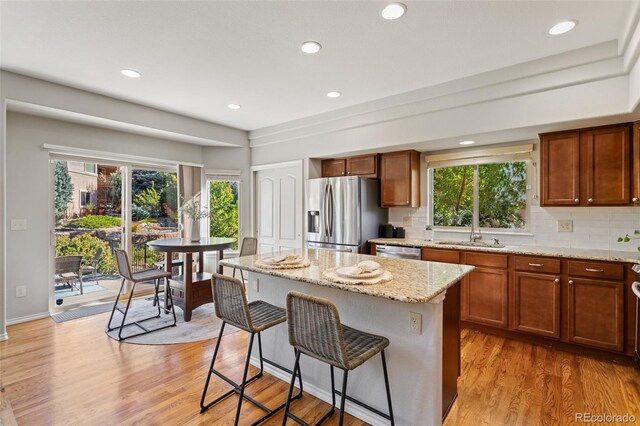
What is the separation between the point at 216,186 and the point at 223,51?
124 inches

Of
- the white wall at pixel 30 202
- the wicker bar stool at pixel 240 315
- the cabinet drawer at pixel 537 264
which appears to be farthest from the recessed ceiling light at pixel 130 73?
the cabinet drawer at pixel 537 264

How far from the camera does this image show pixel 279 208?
536cm

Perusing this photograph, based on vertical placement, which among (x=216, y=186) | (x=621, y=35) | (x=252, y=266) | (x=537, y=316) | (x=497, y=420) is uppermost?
(x=621, y=35)

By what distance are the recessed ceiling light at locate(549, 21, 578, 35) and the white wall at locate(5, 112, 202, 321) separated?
5.21 meters

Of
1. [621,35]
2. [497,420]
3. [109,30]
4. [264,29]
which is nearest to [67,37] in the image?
[109,30]

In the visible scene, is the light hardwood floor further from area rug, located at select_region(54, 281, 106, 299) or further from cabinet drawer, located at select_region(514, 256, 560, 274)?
area rug, located at select_region(54, 281, 106, 299)

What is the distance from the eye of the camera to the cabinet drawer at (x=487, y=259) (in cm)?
324

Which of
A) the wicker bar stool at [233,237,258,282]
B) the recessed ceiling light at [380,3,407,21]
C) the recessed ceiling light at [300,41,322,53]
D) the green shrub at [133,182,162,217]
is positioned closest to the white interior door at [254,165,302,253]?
the wicker bar stool at [233,237,258,282]

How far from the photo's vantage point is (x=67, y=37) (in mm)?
2531

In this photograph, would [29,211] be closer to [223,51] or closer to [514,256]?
→ [223,51]

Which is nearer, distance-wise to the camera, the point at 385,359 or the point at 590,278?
the point at 385,359

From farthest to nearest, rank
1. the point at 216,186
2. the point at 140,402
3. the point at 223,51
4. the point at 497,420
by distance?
1. the point at 216,186
2. the point at 223,51
3. the point at 140,402
4. the point at 497,420

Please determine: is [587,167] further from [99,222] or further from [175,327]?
[99,222]

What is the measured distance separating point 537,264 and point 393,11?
2.65 meters
